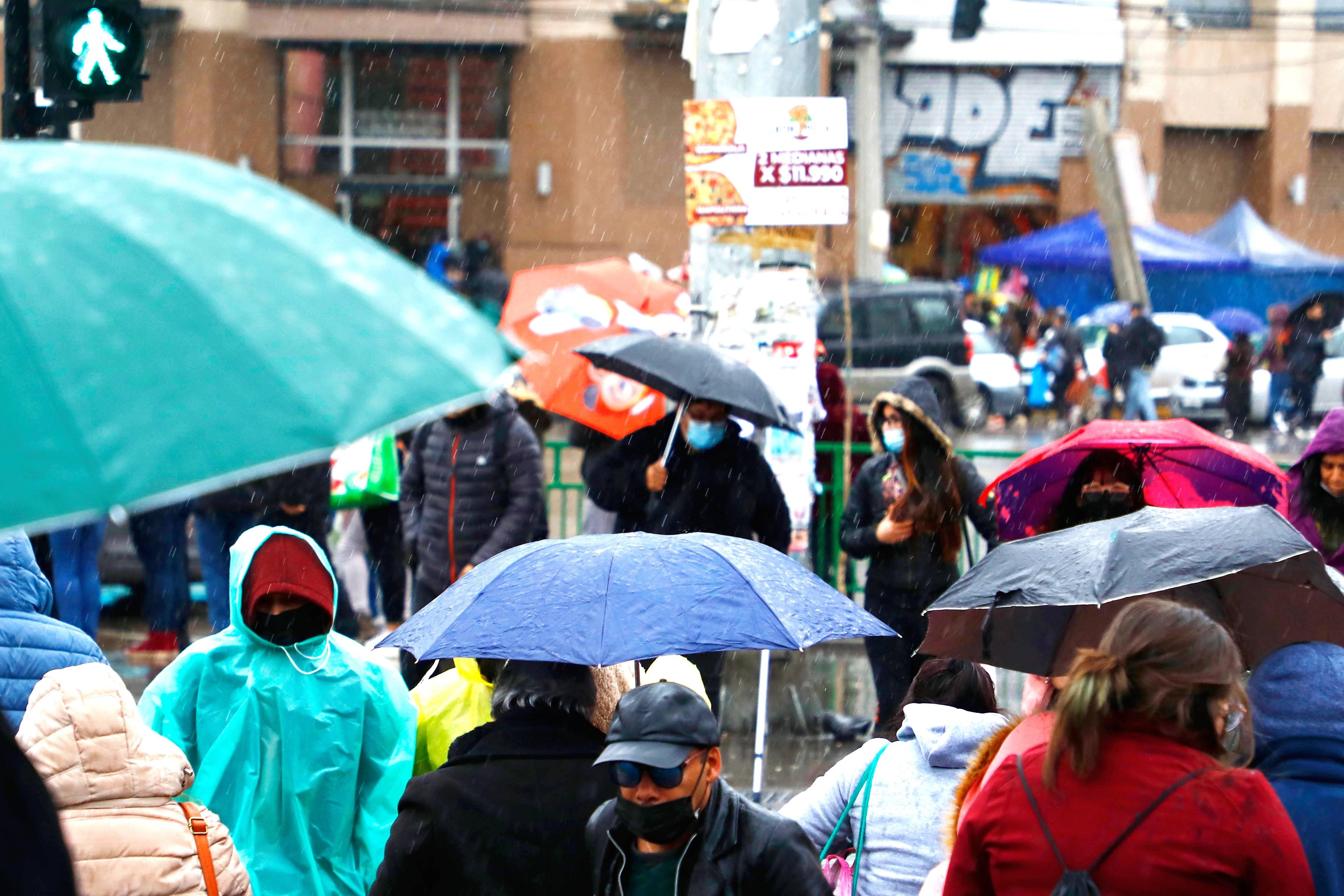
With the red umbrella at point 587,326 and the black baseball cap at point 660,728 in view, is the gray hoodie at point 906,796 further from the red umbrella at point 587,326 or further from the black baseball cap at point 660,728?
the red umbrella at point 587,326

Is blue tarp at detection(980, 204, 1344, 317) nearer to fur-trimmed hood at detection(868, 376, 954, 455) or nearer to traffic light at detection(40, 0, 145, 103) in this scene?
fur-trimmed hood at detection(868, 376, 954, 455)

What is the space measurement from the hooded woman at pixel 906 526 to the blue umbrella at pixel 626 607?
8.80ft

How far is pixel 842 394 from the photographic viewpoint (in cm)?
1038

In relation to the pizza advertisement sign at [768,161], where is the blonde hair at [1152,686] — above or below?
below

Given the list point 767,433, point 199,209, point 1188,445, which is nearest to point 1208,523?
point 1188,445

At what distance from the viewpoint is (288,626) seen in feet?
14.4

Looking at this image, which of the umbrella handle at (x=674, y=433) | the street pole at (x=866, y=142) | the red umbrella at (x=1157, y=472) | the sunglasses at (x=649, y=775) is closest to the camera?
the sunglasses at (x=649, y=775)

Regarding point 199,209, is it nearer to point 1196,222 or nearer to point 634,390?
point 634,390

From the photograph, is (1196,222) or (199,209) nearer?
(199,209)

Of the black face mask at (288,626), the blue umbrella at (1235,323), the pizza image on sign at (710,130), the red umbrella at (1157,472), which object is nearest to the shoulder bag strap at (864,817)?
the black face mask at (288,626)

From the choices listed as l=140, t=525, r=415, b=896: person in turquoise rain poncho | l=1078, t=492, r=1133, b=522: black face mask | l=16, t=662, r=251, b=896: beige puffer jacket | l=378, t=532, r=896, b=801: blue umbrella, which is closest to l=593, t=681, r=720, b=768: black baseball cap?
l=378, t=532, r=896, b=801: blue umbrella

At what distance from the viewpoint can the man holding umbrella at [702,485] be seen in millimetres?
6941

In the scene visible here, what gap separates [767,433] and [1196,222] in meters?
27.8

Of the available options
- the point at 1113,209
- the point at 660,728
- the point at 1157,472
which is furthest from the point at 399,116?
the point at 660,728
